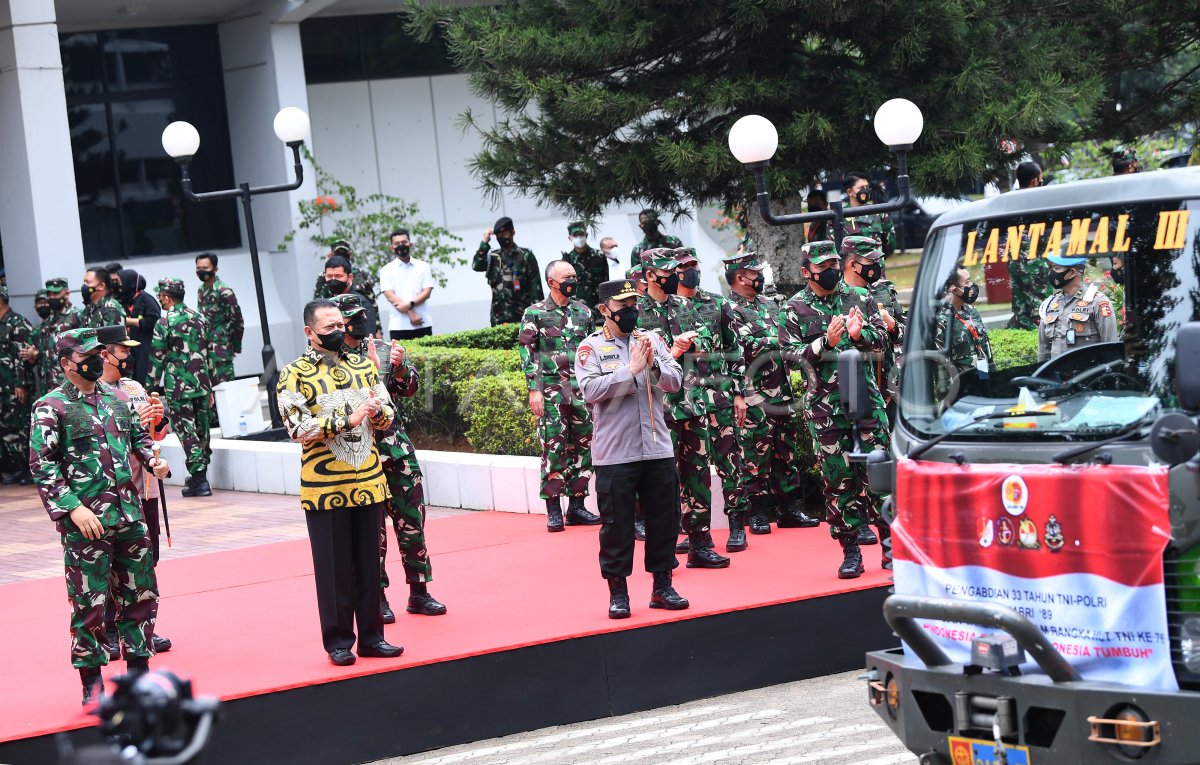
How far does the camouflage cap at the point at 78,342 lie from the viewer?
790cm

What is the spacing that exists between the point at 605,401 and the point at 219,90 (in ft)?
54.0

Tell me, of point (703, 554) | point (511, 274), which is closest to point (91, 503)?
point (703, 554)

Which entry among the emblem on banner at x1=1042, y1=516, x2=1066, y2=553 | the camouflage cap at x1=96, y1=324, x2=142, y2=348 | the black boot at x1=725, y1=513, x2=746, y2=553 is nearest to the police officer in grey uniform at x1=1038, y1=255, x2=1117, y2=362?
the emblem on banner at x1=1042, y1=516, x2=1066, y2=553

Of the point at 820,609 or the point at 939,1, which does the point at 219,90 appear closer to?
the point at 939,1

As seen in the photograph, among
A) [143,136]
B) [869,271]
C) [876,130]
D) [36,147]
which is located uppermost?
[143,136]

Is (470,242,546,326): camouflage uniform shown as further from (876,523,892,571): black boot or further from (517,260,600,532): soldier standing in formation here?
(876,523,892,571): black boot

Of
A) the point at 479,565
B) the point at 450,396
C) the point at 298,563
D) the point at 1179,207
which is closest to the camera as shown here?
the point at 1179,207

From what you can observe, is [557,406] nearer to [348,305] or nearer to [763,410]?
[763,410]

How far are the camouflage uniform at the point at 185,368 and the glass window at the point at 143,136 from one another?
28.1 feet

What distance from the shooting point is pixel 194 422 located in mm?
14906

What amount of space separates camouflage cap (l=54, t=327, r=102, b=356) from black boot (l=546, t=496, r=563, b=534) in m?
4.48

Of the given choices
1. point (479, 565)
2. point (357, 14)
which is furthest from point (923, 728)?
point (357, 14)

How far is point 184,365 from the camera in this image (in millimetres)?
14648

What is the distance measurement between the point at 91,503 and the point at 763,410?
4579 mm
